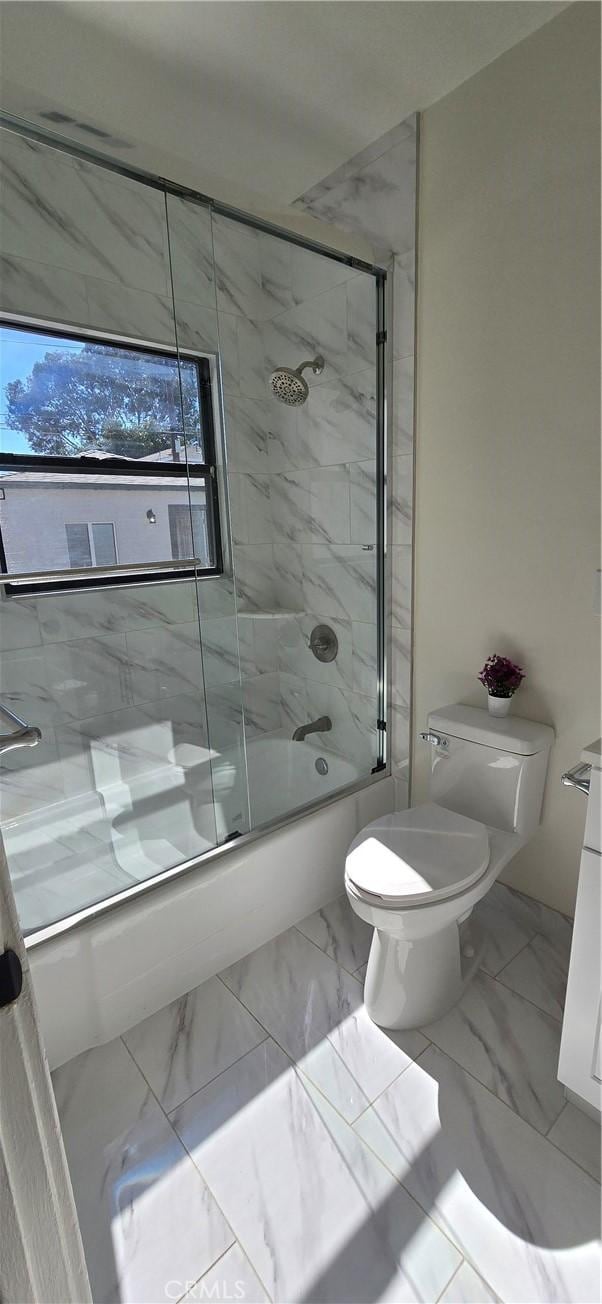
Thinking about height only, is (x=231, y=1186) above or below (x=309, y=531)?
below

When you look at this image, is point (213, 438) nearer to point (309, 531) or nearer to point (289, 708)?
point (309, 531)

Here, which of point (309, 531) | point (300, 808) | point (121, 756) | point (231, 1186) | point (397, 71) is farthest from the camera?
point (309, 531)

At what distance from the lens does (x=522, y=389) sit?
166 cm

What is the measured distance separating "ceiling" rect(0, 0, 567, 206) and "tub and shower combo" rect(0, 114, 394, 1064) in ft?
0.68

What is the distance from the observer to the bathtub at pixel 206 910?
1.43 meters

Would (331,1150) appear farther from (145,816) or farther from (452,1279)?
(145,816)

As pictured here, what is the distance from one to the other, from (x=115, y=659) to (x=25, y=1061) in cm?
181

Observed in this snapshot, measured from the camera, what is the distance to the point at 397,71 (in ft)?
5.26

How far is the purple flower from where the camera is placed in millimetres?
1770

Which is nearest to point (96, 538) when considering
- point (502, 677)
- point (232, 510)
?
point (232, 510)

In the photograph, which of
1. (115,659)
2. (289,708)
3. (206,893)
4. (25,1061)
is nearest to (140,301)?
(115,659)

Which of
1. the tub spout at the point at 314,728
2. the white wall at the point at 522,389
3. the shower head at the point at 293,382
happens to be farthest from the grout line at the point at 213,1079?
the shower head at the point at 293,382

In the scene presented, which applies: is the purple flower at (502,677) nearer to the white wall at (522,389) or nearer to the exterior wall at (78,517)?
the white wall at (522,389)

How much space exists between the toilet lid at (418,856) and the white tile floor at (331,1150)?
0.42m
